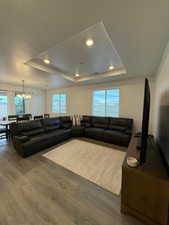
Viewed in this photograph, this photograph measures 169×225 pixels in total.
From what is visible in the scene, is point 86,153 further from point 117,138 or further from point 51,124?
point 51,124

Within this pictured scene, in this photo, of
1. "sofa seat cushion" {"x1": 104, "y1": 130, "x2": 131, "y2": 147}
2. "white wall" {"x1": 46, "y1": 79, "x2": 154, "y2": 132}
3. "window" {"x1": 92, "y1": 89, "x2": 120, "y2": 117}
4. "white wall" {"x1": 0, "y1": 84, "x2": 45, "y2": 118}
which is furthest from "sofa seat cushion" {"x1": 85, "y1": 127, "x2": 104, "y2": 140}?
"white wall" {"x1": 0, "y1": 84, "x2": 45, "y2": 118}

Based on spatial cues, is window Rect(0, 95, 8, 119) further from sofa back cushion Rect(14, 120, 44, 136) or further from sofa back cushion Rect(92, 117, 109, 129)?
sofa back cushion Rect(92, 117, 109, 129)

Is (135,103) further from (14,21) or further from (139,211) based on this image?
(14,21)

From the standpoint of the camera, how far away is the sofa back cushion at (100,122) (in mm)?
4793

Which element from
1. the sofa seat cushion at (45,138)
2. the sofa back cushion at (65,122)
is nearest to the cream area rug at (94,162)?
the sofa seat cushion at (45,138)

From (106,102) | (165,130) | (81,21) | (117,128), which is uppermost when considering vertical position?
(81,21)

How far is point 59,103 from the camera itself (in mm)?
7090

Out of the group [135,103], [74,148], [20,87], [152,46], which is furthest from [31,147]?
[20,87]

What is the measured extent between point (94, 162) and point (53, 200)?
1.31 metres

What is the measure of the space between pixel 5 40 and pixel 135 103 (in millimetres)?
4575

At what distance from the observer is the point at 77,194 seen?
1.70 m

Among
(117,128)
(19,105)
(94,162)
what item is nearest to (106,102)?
(117,128)

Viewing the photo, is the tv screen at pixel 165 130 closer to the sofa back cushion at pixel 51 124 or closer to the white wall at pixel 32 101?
the sofa back cushion at pixel 51 124

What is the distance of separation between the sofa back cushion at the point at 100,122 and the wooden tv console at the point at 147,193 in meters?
3.32
